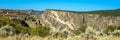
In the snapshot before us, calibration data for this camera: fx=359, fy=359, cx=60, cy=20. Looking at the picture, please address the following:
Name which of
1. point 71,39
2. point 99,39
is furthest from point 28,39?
point 99,39

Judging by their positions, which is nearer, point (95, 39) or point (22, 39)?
point (22, 39)

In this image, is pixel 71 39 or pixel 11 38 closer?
pixel 11 38

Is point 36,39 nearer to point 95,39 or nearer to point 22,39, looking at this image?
point 22,39

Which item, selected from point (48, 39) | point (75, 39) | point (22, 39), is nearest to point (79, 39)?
point (75, 39)

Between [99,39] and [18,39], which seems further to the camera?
[99,39]

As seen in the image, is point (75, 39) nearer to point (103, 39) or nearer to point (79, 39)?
point (79, 39)

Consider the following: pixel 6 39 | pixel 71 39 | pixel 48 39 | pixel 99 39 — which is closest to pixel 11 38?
pixel 6 39

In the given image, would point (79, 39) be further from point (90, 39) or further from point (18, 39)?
point (18, 39)
